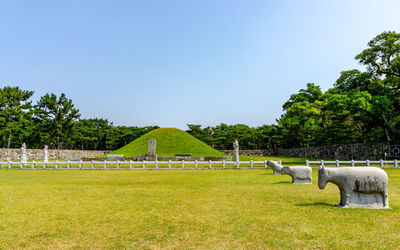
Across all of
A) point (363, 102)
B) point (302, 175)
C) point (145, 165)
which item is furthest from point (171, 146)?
point (302, 175)

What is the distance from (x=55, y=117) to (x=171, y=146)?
108ft

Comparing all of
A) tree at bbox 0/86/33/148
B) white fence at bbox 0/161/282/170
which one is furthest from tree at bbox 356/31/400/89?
tree at bbox 0/86/33/148

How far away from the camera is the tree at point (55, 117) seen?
61706 mm

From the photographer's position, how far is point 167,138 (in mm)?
58938

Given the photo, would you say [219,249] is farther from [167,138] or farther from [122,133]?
[122,133]

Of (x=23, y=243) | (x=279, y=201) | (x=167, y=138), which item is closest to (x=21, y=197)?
(x=23, y=243)

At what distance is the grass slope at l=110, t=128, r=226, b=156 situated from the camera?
51281 millimetres

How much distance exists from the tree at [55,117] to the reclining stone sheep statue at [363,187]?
219 feet

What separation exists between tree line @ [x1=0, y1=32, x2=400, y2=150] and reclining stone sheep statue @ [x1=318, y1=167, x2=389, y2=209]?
67.7 feet

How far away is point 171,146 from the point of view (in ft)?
179

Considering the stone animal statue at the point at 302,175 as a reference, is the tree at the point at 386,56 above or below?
above

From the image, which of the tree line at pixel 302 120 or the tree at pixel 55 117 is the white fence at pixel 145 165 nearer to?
the tree line at pixel 302 120

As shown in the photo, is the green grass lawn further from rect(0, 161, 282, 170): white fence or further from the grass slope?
the grass slope

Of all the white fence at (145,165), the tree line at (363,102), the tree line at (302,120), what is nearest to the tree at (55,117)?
the tree line at (302,120)
